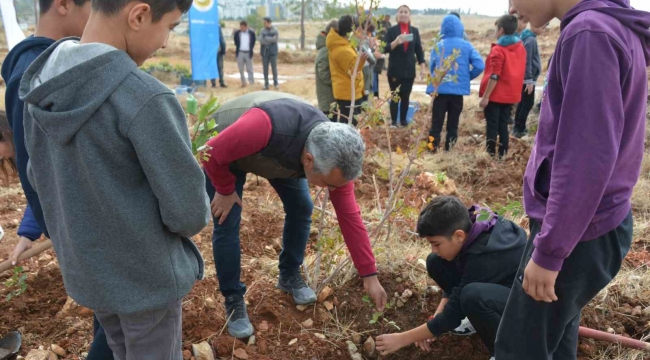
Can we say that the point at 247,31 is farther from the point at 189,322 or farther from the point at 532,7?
the point at 532,7

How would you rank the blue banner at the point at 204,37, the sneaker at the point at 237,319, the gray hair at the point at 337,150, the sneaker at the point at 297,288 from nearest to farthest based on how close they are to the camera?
the gray hair at the point at 337,150 < the sneaker at the point at 237,319 < the sneaker at the point at 297,288 < the blue banner at the point at 204,37

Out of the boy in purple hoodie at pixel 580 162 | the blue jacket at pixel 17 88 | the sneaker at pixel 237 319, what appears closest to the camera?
the boy in purple hoodie at pixel 580 162

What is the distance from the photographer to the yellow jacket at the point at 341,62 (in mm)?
5141

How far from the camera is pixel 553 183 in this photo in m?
1.31

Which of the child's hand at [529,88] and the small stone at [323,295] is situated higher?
the child's hand at [529,88]

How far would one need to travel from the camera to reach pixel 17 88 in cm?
157

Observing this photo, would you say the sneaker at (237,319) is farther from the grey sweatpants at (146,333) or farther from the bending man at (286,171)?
the grey sweatpants at (146,333)

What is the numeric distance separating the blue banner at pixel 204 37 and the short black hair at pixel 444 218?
28.7ft

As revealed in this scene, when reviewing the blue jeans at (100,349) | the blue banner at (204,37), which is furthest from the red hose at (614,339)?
the blue banner at (204,37)

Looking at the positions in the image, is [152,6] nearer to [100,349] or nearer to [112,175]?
[112,175]

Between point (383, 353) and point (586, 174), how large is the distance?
1332 millimetres

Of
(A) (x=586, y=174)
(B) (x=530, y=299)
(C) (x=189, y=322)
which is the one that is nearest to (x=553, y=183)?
(A) (x=586, y=174)

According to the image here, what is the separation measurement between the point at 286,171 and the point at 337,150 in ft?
1.31

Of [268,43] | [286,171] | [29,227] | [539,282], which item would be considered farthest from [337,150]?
[268,43]
